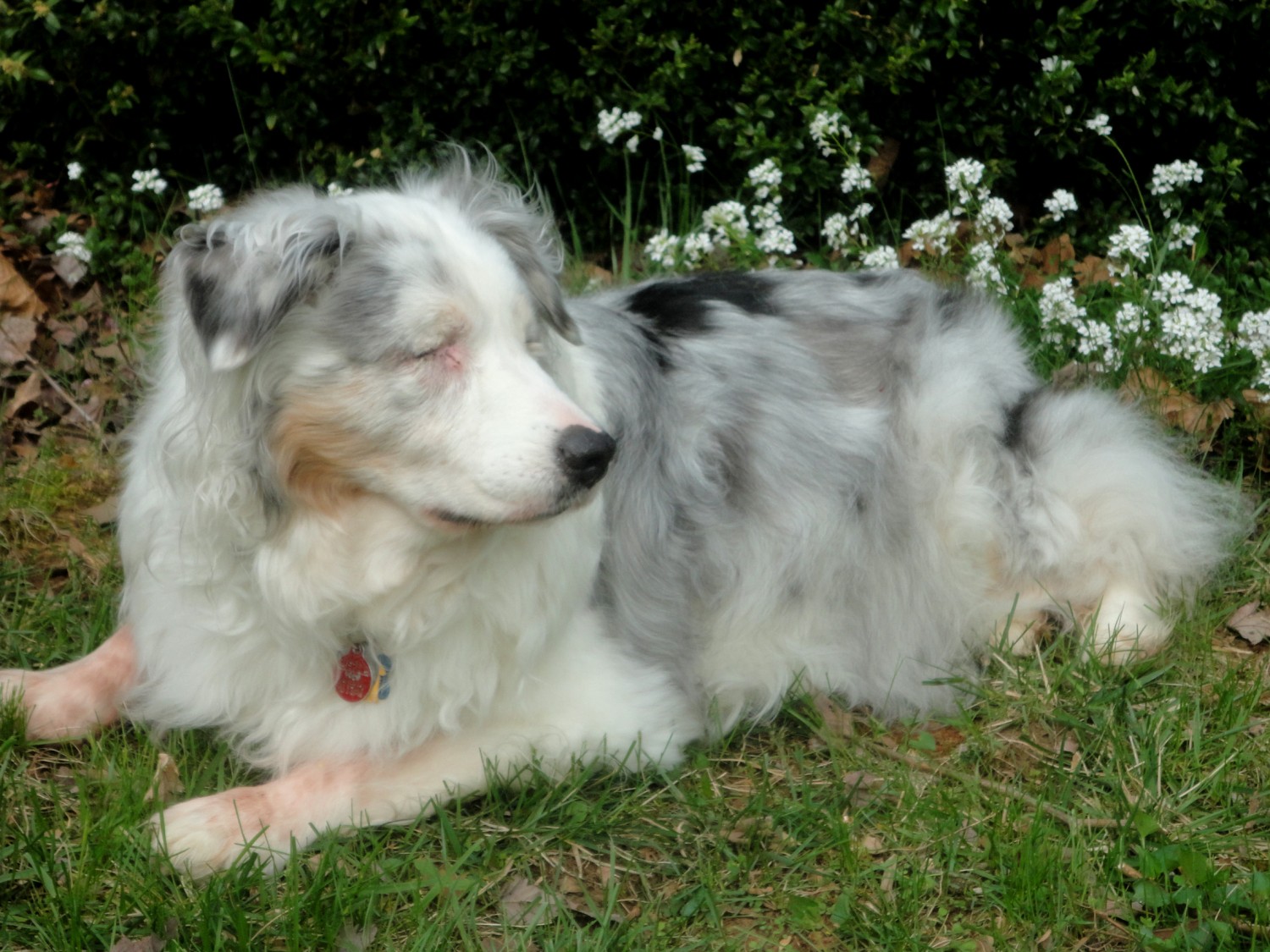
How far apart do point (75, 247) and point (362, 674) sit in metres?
2.87

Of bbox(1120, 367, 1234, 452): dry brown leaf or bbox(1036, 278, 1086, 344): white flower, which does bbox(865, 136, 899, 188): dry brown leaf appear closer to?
bbox(1036, 278, 1086, 344): white flower

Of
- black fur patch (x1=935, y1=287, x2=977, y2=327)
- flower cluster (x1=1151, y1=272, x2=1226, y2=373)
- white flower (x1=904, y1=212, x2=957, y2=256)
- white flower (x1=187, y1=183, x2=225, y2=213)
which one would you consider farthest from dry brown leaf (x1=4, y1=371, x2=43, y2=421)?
flower cluster (x1=1151, y1=272, x2=1226, y2=373)

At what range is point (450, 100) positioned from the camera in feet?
17.8

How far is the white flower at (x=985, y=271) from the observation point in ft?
16.0

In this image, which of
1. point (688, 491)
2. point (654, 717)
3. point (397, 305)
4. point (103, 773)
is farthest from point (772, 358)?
point (103, 773)

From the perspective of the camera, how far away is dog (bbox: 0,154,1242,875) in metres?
2.76

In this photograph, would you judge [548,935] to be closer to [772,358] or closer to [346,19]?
[772,358]

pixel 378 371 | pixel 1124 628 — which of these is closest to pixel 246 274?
pixel 378 371

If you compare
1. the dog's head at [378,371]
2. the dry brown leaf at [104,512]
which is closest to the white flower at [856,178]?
the dog's head at [378,371]

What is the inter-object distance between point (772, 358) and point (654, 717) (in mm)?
1080

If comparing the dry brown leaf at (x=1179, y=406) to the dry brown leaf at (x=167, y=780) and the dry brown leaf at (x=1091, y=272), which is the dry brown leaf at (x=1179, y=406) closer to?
the dry brown leaf at (x=1091, y=272)

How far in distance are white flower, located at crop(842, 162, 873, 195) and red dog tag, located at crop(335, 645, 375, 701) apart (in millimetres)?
2906

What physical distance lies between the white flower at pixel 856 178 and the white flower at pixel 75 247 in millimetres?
2919

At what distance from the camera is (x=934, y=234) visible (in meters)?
5.14
